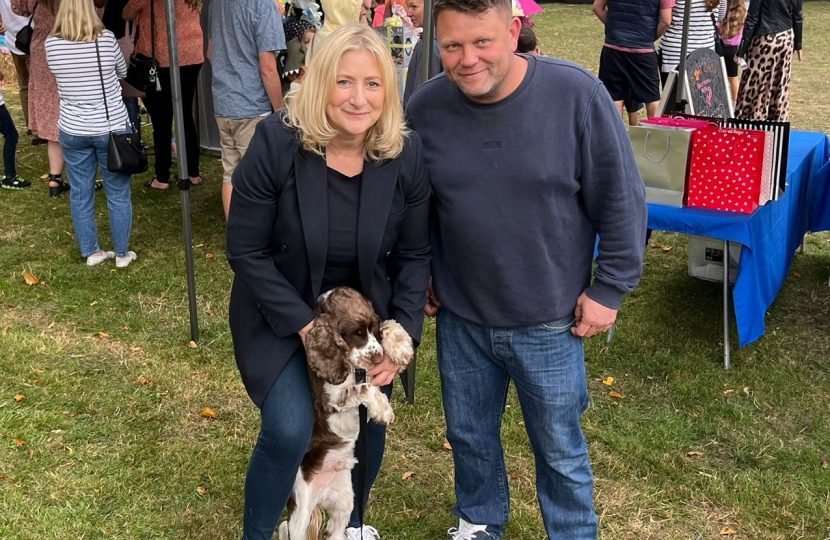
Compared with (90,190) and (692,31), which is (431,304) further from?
(692,31)

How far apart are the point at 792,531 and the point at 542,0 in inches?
1046

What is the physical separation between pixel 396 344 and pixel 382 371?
0.37 ft

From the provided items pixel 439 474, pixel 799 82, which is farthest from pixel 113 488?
pixel 799 82

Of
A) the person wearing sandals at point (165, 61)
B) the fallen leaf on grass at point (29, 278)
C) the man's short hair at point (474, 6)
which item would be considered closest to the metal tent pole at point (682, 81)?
the man's short hair at point (474, 6)

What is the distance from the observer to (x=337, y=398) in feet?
8.06

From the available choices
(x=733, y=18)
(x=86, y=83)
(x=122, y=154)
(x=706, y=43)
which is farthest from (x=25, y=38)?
(x=733, y=18)

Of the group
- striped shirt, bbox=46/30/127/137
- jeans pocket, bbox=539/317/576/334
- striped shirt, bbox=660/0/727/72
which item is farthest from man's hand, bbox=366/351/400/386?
striped shirt, bbox=660/0/727/72

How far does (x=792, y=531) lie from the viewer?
10.3ft

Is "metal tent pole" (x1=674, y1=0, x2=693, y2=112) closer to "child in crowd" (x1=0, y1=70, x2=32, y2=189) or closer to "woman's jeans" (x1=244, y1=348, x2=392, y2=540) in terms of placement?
"woman's jeans" (x1=244, y1=348, x2=392, y2=540)

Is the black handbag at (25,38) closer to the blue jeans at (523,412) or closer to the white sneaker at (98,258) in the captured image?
the white sneaker at (98,258)

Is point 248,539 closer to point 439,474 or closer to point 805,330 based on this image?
point 439,474

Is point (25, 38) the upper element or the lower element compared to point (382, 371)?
upper

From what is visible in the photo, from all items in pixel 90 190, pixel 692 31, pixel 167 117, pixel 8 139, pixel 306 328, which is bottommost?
pixel 8 139

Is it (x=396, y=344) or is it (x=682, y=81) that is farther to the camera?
(x=682, y=81)
